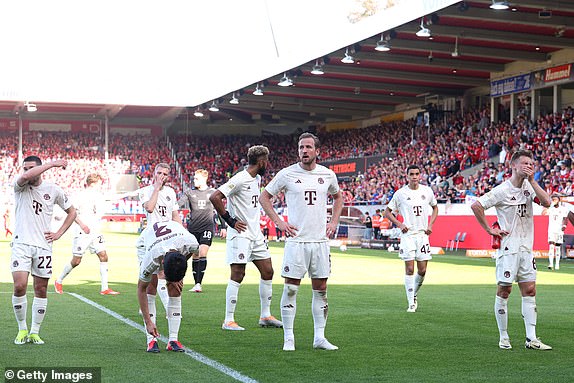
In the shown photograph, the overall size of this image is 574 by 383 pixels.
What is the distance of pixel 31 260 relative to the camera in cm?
1052

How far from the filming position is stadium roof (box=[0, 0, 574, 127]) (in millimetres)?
35469

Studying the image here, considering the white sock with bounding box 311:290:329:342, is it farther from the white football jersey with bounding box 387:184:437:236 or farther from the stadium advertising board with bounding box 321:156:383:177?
the stadium advertising board with bounding box 321:156:383:177

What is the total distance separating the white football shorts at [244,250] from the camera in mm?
12508

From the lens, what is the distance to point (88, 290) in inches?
715

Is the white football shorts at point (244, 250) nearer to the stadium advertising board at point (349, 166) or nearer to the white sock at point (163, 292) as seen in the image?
the white sock at point (163, 292)

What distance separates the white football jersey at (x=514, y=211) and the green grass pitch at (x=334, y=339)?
3.98 feet

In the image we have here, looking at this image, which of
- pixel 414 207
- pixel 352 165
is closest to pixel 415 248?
pixel 414 207

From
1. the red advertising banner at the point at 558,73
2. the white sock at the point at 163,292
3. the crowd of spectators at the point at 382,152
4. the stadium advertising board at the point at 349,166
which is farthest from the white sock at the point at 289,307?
the stadium advertising board at the point at 349,166

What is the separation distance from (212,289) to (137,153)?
175 ft

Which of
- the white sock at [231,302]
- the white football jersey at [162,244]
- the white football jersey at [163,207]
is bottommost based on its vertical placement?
the white sock at [231,302]

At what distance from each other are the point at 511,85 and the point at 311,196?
121 ft

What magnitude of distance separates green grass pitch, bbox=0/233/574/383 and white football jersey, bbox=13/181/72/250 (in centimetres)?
120

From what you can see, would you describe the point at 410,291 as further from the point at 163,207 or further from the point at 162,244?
the point at 162,244

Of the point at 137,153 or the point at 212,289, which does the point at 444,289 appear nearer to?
the point at 212,289
